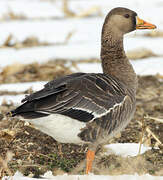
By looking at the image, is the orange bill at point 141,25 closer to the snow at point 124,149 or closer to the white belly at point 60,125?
the snow at point 124,149

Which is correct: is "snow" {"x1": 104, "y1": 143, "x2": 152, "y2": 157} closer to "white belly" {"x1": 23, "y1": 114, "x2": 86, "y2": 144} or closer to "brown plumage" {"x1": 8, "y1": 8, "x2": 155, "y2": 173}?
"brown plumage" {"x1": 8, "y1": 8, "x2": 155, "y2": 173}

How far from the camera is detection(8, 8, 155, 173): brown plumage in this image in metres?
4.17

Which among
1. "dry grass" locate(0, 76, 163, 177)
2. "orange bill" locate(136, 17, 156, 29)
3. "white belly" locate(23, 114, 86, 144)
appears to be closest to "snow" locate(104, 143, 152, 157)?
"dry grass" locate(0, 76, 163, 177)

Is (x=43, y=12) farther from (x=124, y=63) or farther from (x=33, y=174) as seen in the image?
Answer: (x=33, y=174)

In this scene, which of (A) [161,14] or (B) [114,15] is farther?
(A) [161,14]

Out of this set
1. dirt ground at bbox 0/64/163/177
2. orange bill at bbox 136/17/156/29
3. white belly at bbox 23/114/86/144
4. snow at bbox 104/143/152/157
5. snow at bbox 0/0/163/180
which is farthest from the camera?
snow at bbox 0/0/163/180

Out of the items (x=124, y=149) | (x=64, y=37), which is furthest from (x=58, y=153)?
(x=64, y=37)

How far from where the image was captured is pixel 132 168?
4.49m

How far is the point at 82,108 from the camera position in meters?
4.25

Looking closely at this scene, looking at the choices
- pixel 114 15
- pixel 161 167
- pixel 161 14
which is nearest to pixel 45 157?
pixel 161 167

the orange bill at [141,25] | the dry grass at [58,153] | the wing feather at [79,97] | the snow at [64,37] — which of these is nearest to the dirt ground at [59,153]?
the dry grass at [58,153]

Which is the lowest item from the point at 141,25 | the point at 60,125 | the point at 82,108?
the point at 60,125

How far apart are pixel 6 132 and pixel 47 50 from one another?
5.04m

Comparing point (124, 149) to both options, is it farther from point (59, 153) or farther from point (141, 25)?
point (141, 25)
